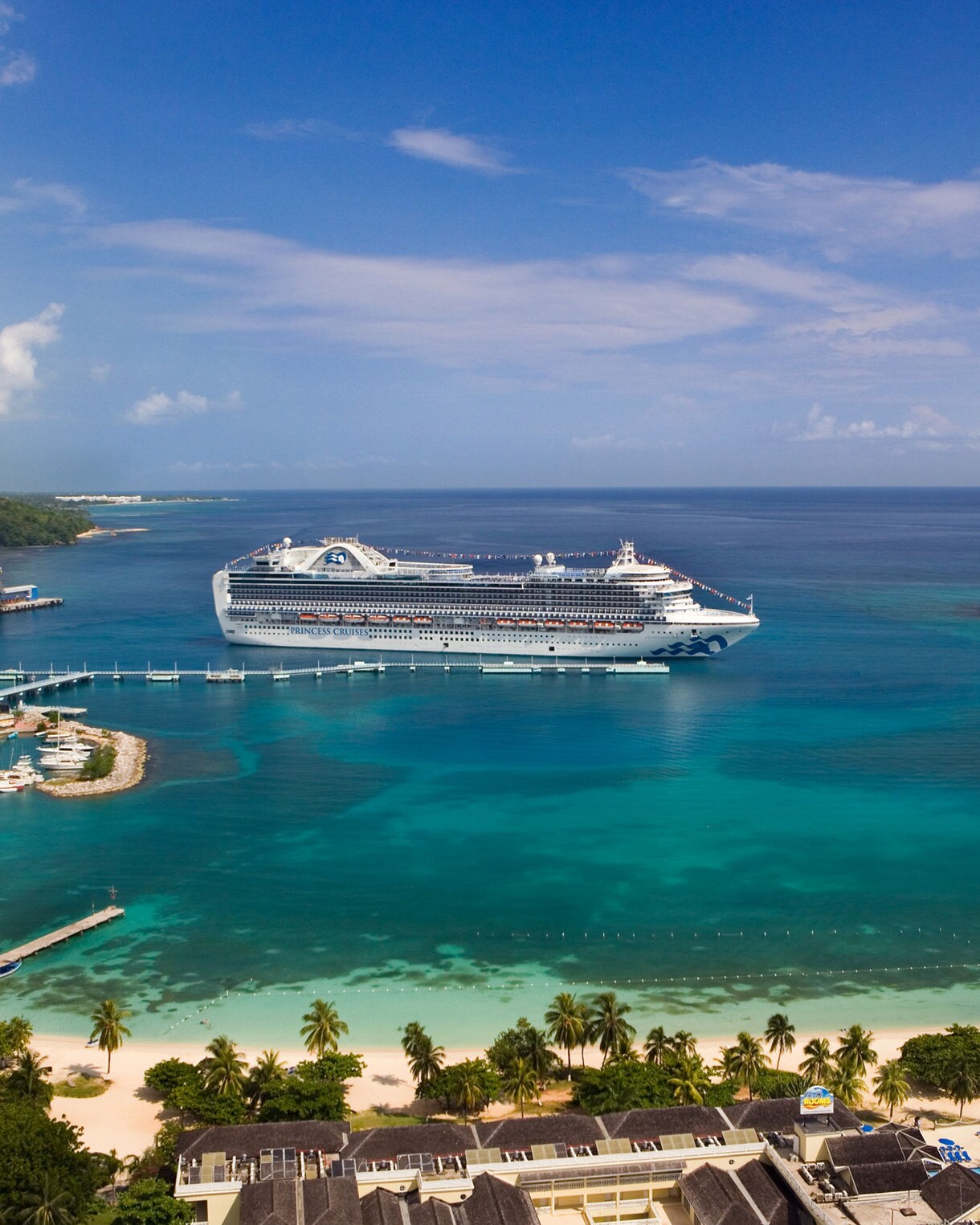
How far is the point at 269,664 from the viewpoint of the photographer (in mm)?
73938

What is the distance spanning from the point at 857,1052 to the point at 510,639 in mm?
51313

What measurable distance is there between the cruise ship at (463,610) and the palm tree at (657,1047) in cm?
4805

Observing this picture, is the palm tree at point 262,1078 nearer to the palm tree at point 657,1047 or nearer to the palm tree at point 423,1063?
the palm tree at point 423,1063

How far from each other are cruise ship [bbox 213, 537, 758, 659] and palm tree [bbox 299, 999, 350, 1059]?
4875 centimetres

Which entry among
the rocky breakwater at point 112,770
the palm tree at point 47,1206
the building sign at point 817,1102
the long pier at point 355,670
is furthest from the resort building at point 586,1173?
the long pier at point 355,670

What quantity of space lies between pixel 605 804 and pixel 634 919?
10.6 metres

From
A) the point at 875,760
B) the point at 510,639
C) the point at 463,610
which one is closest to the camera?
the point at 875,760

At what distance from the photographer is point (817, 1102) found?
20703mm

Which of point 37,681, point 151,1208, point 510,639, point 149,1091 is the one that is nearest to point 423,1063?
point 149,1091

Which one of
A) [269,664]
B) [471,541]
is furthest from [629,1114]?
[471,541]

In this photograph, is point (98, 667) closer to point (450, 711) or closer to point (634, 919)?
point (450, 711)

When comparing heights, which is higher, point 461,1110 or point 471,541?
point 471,541

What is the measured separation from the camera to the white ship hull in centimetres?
7169

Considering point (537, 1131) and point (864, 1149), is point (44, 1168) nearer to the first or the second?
point (537, 1131)
